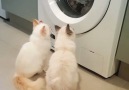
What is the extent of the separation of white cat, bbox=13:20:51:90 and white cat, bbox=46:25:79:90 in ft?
0.38

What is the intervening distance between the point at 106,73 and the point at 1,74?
0.73 m

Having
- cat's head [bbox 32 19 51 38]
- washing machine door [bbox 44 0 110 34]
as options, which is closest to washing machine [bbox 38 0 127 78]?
washing machine door [bbox 44 0 110 34]

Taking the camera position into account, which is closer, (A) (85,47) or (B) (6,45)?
(A) (85,47)

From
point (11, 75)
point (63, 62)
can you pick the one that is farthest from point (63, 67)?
point (11, 75)

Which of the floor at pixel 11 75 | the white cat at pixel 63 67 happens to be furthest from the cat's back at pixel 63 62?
the floor at pixel 11 75

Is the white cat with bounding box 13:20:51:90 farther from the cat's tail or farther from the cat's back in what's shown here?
the cat's back

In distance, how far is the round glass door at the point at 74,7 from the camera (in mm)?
1345

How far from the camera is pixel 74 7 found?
4.68 ft

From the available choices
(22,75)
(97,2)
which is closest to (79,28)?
(97,2)

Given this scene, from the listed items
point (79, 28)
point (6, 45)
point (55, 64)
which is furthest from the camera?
point (6, 45)

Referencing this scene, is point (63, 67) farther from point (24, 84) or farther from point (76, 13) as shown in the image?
point (76, 13)

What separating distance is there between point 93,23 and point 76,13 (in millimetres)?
232

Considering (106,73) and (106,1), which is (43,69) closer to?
(106,73)

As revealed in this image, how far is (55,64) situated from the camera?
1.07m
